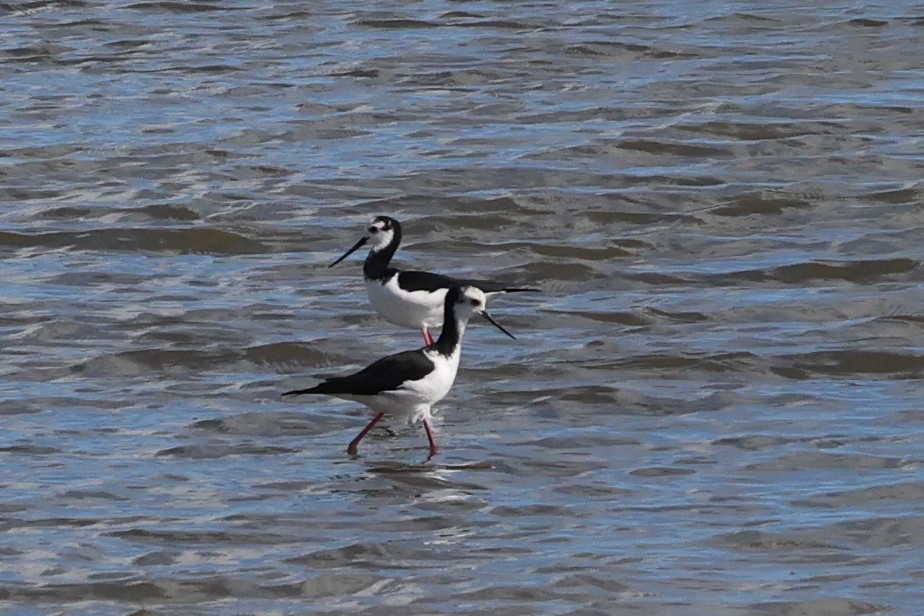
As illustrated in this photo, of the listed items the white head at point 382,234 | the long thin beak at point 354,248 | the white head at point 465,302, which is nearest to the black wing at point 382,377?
the white head at point 465,302

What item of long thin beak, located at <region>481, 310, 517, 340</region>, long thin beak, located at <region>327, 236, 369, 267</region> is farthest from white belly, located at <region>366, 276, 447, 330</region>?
long thin beak, located at <region>327, 236, 369, 267</region>

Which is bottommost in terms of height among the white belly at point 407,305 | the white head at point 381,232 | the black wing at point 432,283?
the white belly at point 407,305

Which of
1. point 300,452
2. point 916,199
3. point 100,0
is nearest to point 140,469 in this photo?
point 300,452

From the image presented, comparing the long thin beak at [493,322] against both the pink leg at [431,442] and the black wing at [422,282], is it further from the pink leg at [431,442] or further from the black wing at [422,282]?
the pink leg at [431,442]

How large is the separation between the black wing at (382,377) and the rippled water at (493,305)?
0.28 metres

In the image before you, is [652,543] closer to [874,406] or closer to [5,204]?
[874,406]

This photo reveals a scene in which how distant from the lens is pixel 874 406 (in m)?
10.1

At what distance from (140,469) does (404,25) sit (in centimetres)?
1170

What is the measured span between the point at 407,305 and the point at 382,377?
1.64 m

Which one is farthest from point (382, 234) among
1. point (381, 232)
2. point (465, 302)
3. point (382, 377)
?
point (382, 377)

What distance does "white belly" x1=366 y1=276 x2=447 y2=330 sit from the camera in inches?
451

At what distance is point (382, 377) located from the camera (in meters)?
9.89

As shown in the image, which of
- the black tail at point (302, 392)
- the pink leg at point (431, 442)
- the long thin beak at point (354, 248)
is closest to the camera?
the black tail at point (302, 392)

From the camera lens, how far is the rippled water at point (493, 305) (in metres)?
8.07
